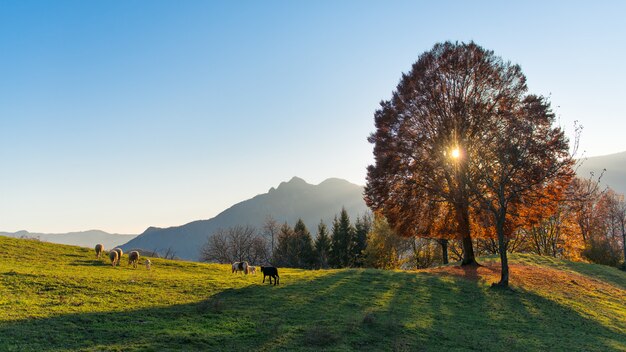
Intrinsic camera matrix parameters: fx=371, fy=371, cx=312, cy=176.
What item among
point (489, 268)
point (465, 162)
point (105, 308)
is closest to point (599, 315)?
point (489, 268)

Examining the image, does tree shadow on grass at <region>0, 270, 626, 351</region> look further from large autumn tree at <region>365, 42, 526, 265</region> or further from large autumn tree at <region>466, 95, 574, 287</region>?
large autumn tree at <region>365, 42, 526, 265</region>

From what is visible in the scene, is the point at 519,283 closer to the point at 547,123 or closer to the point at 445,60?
the point at 547,123

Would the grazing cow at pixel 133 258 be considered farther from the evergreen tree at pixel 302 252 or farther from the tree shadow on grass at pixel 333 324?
the evergreen tree at pixel 302 252

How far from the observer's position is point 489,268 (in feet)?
116

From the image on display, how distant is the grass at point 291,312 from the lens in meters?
12.8

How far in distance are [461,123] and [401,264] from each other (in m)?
40.4

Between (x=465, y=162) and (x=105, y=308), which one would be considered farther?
(x=465, y=162)

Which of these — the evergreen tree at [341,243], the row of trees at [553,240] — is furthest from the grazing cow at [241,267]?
the evergreen tree at [341,243]

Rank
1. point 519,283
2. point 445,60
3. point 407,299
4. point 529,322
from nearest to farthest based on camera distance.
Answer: point 529,322 < point 407,299 < point 519,283 < point 445,60

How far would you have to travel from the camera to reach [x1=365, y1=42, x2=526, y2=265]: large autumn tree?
113 feet

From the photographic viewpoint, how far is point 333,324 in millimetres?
15922

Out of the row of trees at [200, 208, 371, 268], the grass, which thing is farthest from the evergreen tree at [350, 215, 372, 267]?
the grass

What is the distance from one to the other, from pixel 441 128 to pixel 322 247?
56.9m

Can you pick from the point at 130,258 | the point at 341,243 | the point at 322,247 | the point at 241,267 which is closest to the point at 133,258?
the point at 130,258
